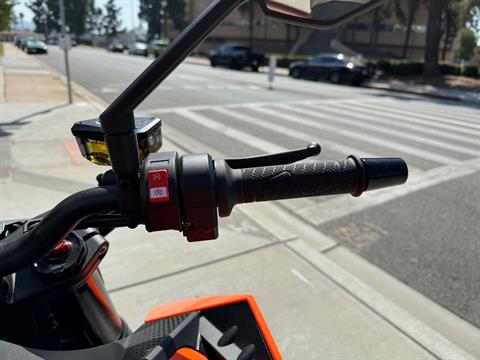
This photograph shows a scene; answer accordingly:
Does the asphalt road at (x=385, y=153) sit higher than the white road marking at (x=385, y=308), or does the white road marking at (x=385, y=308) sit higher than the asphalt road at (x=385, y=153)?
the asphalt road at (x=385, y=153)

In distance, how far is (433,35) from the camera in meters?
22.8

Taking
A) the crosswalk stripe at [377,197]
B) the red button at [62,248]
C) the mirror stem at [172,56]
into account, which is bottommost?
the crosswalk stripe at [377,197]

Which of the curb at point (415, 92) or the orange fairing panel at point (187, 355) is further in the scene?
the curb at point (415, 92)

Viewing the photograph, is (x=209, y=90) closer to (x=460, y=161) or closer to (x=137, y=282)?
(x=460, y=161)

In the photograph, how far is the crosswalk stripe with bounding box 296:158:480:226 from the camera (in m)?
4.59

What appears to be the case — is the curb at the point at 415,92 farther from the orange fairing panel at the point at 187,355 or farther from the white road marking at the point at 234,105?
the orange fairing panel at the point at 187,355

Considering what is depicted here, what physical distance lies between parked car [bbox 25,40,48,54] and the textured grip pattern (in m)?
42.3

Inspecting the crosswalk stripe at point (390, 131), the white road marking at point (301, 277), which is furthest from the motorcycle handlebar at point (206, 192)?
the crosswalk stripe at point (390, 131)

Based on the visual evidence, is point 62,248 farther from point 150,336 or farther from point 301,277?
point 301,277

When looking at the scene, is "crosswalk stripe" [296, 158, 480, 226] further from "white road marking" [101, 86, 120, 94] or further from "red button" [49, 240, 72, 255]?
"white road marking" [101, 86, 120, 94]

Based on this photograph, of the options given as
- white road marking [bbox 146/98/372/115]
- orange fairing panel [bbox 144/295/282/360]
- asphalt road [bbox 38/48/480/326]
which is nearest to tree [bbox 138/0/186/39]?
white road marking [bbox 146/98/372/115]

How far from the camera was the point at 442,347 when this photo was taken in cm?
258

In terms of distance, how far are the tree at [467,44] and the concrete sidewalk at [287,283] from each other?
1142 inches

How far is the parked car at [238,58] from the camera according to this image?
91.9 feet
